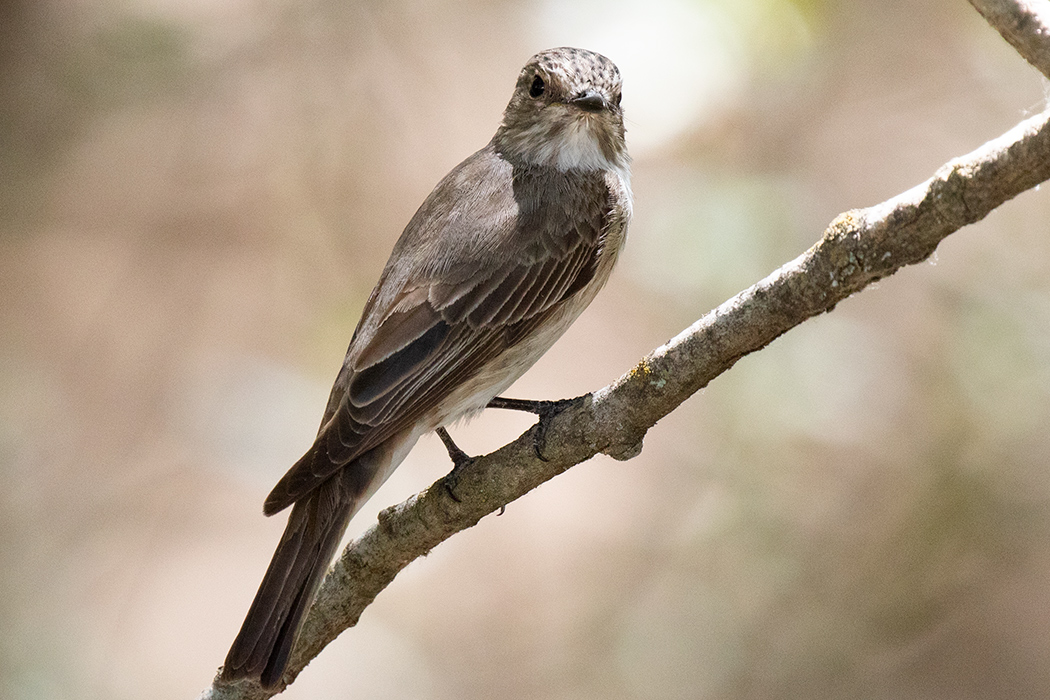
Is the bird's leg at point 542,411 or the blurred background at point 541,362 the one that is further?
the blurred background at point 541,362

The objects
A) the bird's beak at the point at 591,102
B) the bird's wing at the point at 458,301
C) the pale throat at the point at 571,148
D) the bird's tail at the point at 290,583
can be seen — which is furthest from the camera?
the pale throat at the point at 571,148

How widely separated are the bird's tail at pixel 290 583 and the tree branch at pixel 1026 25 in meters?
2.22

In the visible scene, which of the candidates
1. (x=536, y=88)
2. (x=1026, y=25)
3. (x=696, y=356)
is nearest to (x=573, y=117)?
(x=536, y=88)

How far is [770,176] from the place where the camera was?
5094mm

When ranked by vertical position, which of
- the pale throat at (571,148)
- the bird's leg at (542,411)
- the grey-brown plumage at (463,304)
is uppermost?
the pale throat at (571,148)

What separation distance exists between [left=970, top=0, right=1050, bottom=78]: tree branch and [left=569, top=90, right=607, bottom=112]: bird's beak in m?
1.80

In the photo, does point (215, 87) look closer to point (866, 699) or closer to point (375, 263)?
point (375, 263)

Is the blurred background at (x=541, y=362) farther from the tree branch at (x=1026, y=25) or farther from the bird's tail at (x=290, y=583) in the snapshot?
the tree branch at (x=1026, y=25)

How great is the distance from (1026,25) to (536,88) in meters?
2.23

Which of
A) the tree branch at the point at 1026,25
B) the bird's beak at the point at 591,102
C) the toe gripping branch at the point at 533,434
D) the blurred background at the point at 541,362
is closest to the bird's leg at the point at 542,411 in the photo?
the toe gripping branch at the point at 533,434

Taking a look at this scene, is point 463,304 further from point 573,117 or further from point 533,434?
point 573,117

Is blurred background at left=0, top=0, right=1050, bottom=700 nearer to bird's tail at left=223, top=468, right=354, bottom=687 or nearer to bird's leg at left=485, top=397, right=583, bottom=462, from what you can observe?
bird's leg at left=485, top=397, right=583, bottom=462

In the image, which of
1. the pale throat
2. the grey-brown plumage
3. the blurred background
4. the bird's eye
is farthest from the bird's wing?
the blurred background

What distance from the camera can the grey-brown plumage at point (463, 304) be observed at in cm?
336
